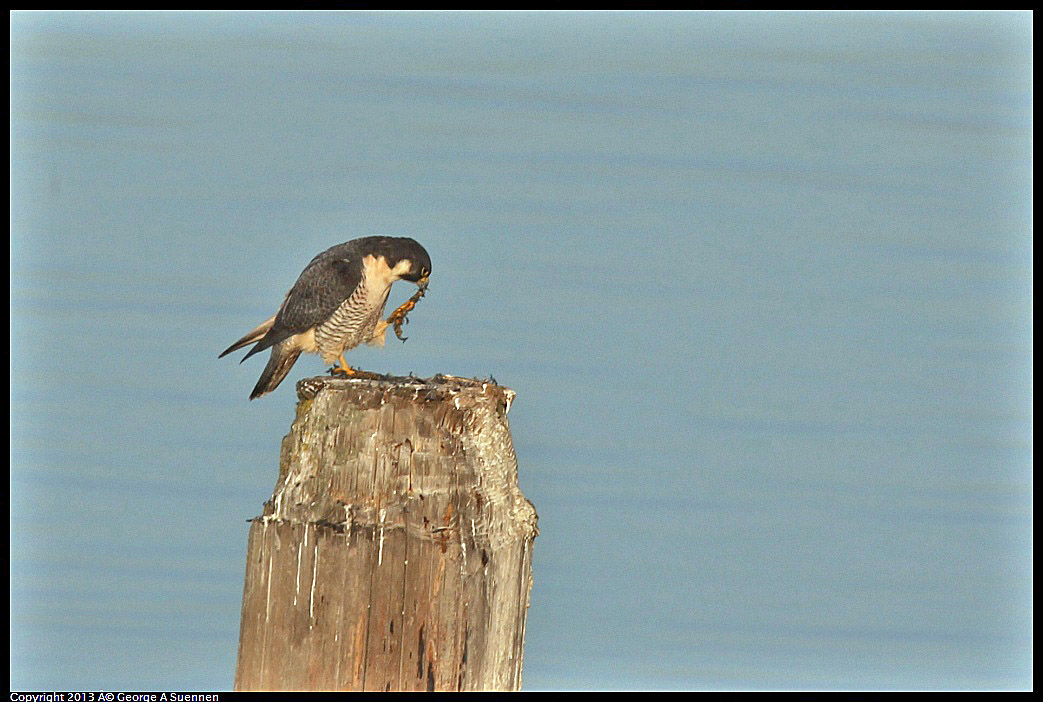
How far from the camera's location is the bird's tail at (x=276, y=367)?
14.8 ft

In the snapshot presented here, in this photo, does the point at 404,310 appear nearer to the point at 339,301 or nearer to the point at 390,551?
the point at 339,301

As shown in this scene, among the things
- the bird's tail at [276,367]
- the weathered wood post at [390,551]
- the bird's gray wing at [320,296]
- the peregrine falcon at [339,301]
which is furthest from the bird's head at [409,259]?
the weathered wood post at [390,551]

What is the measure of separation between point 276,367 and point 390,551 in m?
2.54

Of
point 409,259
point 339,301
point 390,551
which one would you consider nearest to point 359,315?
point 339,301

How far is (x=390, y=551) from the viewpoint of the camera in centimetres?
215

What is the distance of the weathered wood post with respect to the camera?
2145mm

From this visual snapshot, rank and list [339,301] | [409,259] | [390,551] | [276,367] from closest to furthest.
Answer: [390,551] → [409,259] → [339,301] → [276,367]

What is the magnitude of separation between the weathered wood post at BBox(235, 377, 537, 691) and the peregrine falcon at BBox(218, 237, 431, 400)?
6.44ft

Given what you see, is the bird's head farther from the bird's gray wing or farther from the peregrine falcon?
the bird's gray wing

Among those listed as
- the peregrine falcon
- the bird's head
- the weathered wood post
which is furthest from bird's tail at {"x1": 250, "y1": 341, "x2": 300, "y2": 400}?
the weathered wood post

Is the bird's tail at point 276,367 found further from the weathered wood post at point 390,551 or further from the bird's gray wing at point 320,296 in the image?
the weathered wood post at point 390,551

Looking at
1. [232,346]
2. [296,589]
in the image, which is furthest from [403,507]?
[232,346]
